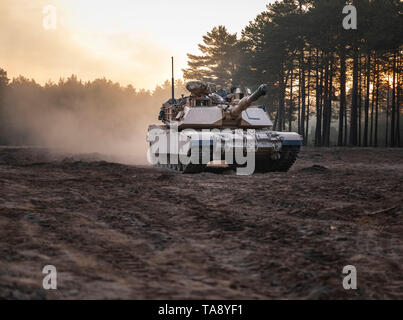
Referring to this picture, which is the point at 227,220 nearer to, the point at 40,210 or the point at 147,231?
the point at 147,231

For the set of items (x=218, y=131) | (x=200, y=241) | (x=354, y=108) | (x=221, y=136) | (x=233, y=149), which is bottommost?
(x=200, y=241)

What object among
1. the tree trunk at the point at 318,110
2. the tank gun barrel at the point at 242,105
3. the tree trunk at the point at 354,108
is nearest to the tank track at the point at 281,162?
the tank gun barrel at the point at 242,105

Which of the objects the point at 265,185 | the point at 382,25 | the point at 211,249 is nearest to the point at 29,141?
the point at 382,25

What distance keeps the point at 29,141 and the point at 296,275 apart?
63.4 meters

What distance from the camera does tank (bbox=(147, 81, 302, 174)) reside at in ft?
45.9

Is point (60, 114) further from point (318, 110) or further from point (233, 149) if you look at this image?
point (233, 149)

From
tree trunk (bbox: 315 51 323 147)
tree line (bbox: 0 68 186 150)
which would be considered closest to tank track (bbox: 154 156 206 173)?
tree trunk (bbox: 315 51 323 147)

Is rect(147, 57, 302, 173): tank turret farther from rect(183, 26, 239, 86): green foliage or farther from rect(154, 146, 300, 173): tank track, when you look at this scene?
rect(183, 26, 239, 86): green foliage

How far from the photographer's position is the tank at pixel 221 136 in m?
14.0

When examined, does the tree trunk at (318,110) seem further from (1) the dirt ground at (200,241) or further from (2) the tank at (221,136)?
(1) the dirt ground at (200,241)

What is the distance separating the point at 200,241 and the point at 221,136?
8.72 metres

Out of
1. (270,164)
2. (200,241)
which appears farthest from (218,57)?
(200,241)

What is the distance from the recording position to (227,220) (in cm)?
691

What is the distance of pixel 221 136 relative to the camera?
14109 mm
